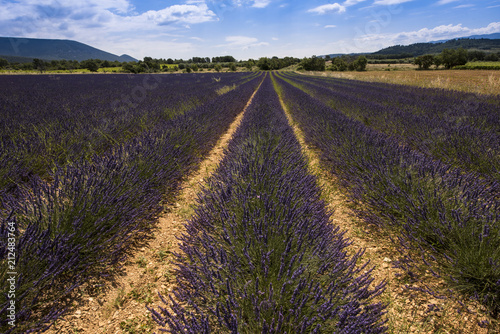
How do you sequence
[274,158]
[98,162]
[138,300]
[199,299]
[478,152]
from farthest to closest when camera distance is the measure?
[478,152] < [274,158] < [98,162] < [138,300] < [199,299]

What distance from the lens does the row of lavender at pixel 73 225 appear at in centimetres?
141

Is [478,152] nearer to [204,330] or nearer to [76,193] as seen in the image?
[204,330]

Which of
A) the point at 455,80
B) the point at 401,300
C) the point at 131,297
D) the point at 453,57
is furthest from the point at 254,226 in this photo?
the point at 453,57

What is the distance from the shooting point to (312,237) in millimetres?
1539

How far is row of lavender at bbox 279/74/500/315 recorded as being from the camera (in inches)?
63.5

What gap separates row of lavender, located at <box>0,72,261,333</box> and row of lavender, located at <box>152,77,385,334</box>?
2.35ft

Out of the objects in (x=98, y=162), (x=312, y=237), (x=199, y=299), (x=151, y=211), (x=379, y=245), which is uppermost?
(x=98, y=162)

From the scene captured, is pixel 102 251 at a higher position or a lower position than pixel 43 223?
lower

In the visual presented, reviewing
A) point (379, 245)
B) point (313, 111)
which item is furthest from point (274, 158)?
point (313, 111)

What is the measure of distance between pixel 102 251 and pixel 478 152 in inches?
205

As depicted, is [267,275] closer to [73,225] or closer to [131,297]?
[131,297]

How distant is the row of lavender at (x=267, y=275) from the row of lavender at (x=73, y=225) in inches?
28.2

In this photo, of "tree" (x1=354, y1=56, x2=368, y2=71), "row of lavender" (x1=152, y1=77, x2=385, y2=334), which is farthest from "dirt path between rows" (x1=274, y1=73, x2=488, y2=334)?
"tree" (x1=354, y1=56, x2=368, y2=71)

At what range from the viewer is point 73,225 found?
1.79 meters
